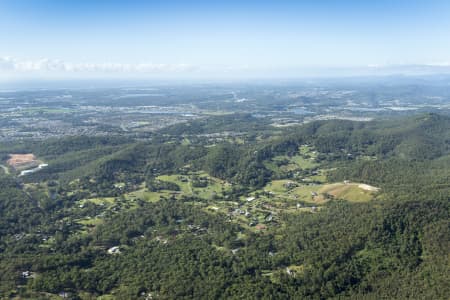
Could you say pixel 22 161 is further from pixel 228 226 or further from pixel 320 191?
pixel 320 191

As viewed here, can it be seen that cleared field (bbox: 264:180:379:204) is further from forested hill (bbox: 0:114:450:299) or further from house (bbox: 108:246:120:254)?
house (bbox: 108:246:120:254)

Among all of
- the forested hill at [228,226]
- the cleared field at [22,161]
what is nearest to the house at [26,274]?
the forested hill at [228,226]

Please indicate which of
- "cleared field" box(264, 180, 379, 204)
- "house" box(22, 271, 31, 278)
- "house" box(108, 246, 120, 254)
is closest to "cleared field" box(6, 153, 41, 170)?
"house" box(108, 246, 120, 254)

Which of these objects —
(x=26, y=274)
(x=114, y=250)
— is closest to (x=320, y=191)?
(x=114, y=250)

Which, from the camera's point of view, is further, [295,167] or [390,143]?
[390,143]

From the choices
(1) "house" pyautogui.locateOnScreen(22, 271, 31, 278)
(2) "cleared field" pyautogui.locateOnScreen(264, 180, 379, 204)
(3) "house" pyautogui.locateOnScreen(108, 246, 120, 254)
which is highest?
(2) "cleared field" pyautogui.locateOnScreen(264, 180, 379, 204)

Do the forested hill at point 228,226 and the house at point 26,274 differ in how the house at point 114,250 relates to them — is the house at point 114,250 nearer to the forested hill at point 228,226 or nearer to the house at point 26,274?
the forested hill at point 228,226

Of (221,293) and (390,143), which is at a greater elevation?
(390,143)

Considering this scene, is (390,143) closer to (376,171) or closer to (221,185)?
(376,171)

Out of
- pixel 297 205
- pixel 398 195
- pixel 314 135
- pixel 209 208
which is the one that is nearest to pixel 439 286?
pixel 398 195
